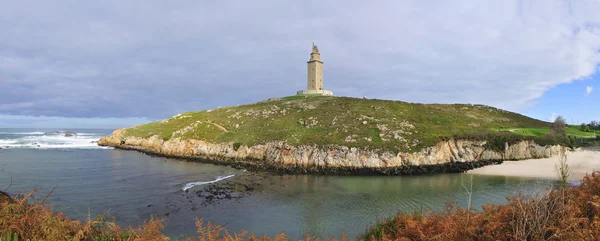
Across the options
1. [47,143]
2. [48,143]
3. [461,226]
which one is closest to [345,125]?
[461,226]

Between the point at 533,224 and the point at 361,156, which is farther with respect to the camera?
the point at 361,156

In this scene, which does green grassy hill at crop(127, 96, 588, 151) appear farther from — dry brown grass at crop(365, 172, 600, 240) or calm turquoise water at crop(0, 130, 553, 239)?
dry brown grass at crop(365, 172, 600, 240)

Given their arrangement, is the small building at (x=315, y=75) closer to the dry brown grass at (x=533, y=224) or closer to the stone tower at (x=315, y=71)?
the stone tower at (x=315, y=71)

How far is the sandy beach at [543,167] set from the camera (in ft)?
119

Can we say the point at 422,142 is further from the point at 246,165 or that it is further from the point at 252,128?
the point at 252,128

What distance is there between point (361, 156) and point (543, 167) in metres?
25.9

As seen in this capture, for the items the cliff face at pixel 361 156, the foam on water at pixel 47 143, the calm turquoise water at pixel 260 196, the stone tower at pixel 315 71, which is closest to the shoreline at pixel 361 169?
the cliff face at pixel 361 156

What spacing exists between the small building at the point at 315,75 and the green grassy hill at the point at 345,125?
14034 mm

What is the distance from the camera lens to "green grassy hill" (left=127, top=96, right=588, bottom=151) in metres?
47.6

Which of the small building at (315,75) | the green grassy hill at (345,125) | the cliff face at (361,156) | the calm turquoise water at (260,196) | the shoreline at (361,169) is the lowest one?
the calm turquoise water at (260,196)

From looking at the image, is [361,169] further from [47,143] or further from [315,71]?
[47,143]

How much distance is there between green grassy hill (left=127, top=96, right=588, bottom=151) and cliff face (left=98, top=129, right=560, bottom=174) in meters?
1.58

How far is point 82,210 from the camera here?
22203mm

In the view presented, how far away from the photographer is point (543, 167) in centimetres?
4072
